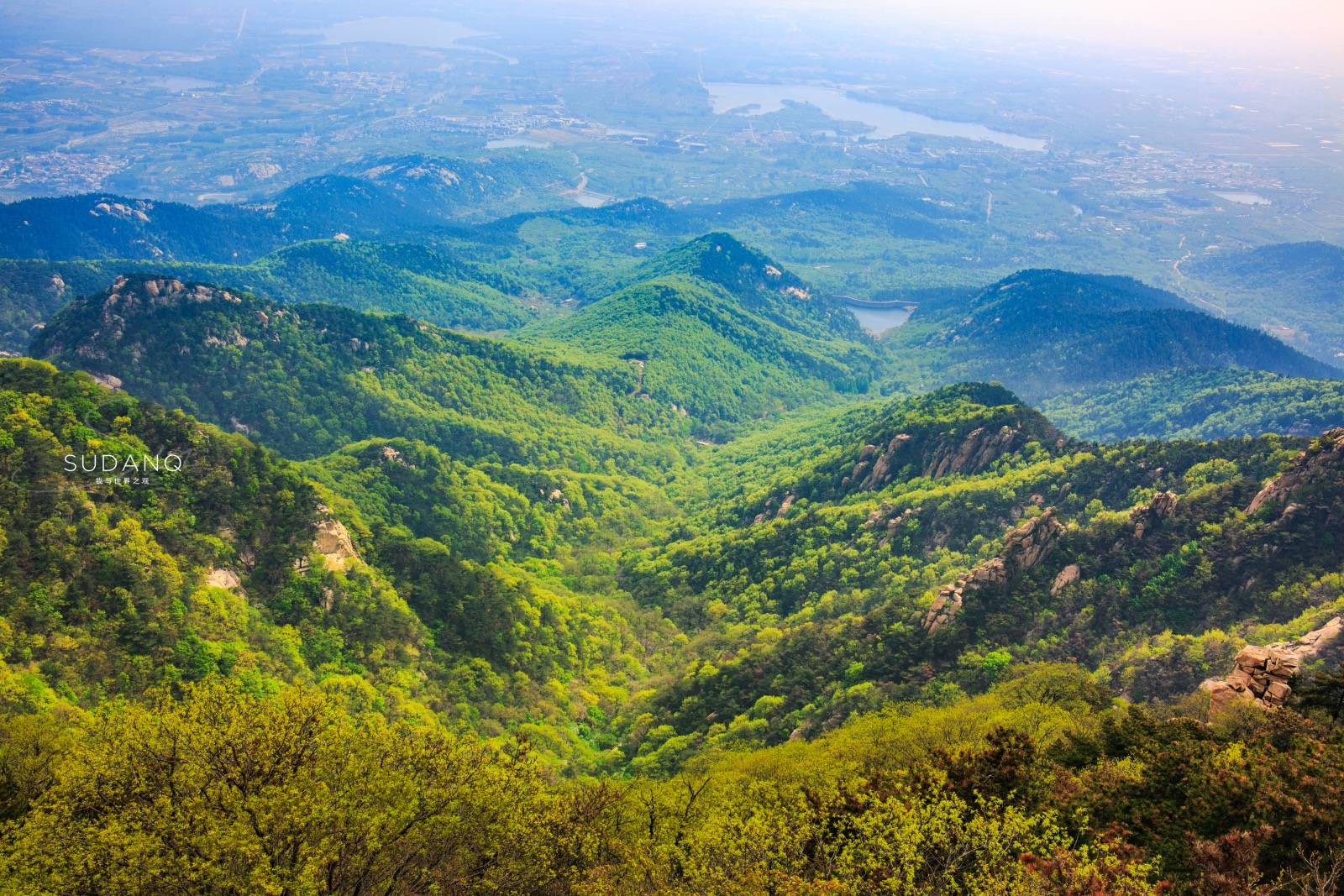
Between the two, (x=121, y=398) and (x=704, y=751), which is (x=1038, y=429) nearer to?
(x=704, y=751)

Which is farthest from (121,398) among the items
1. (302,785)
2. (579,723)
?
(302,785)

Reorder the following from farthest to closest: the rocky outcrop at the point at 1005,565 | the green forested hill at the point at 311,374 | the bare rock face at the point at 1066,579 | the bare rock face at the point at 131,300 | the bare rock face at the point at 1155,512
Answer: the green forested hill at the point at 311,374 < the bare rock face at the point at 131,300 < the rocky outcrop at the point at 1005,565 < the bare rock face at the point at 1155,512 < the bare rock face at the point at 1066,579

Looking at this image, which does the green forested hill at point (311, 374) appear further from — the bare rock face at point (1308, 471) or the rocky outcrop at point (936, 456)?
the bare rock face at point (1308, 471)

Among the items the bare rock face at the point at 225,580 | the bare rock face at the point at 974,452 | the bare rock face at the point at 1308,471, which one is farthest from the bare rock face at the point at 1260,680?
the bare rock face at the point at 225,580

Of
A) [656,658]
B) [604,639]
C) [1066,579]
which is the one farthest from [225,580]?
[1066,579]

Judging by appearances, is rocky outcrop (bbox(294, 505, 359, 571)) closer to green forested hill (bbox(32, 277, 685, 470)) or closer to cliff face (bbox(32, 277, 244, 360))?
green forested hill (bbox(32, 277, 685, 470))

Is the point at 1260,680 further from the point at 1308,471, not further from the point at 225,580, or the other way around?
the point at 225,580

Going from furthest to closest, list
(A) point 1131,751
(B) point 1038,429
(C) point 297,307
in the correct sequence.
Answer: (C) point 297,307
(B) point 1038,429
(A) point 1131,751

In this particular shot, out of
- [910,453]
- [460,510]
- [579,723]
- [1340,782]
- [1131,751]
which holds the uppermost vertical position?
[1340,782]
